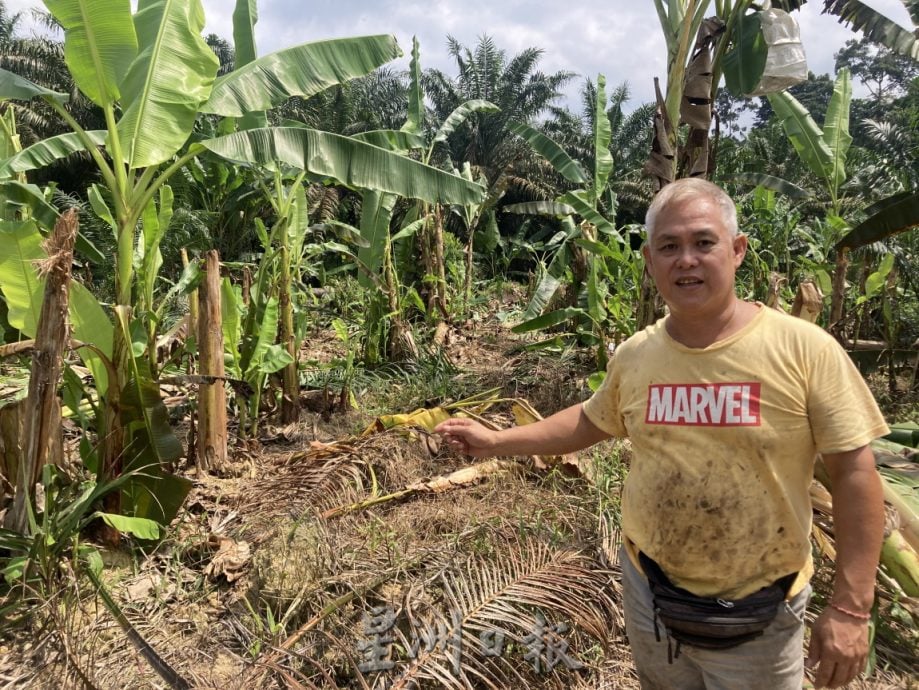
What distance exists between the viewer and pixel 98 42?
3195 mm

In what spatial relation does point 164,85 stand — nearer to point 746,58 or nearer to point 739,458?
point 739,458

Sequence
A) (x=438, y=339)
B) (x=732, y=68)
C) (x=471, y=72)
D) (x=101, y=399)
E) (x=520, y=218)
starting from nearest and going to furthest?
(x=101, y=399) < (x=732, y=68) < (x=438, y=339) < (x=520, y=218) < (x=471, y=72)

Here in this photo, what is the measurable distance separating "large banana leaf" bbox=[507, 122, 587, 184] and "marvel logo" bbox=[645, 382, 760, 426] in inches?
227

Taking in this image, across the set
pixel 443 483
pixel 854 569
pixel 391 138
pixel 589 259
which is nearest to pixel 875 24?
pixel 589 259

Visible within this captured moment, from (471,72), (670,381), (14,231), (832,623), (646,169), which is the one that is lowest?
(832,623)

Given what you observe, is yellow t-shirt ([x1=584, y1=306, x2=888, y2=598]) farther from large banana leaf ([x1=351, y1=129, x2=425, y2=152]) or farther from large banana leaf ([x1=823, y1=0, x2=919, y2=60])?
large banana leaf ([x1=823, y1=0, x2=919, y2=60])

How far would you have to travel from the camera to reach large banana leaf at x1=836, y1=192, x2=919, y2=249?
4520mm

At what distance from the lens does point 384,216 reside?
684cm

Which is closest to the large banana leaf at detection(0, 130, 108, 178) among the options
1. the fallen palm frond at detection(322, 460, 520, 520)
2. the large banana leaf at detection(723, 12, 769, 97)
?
the fallen palm frond at detection(322, 460, 520, 520)

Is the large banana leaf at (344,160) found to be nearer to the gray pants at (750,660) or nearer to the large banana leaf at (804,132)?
the gray pants at (750,660)

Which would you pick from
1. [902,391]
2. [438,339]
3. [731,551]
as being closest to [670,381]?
[731,551]

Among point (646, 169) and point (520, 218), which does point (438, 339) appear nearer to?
point (646, 169)

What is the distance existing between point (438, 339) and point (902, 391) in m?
4.78

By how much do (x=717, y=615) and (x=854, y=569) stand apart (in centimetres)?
29
